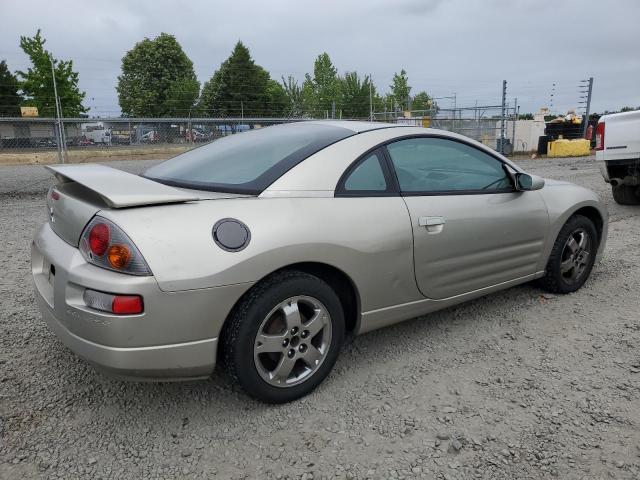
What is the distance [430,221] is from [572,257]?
5.78ft

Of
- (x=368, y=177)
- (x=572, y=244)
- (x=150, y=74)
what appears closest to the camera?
(x=368, y=177)

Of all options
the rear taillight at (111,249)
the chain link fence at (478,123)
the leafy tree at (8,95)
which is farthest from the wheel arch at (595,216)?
the leafy tree at (8,95)

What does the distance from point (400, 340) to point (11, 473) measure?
2.21 metres

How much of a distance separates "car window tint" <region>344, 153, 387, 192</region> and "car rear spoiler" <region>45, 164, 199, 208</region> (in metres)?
0.86

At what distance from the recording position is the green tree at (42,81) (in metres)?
33.7

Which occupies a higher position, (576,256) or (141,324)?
(141,324)

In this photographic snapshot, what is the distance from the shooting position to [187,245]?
2133 mm

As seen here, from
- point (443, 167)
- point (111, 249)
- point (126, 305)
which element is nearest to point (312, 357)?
point (126, 305)

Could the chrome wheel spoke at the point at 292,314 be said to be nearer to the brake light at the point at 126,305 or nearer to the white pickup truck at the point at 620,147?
the brake light at the point at 126,305

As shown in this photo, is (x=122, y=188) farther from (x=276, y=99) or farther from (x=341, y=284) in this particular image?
(x=276, y=99)

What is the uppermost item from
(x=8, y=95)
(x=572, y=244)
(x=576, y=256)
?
(x=8, y=95)

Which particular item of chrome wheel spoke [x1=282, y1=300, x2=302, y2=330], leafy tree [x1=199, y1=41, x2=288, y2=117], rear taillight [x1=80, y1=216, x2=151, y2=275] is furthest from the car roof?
leafy tree [x1=199, y1=41, x2=288, y2=117]

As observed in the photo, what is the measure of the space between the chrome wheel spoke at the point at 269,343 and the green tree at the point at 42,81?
1435 inches

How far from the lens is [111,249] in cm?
210
